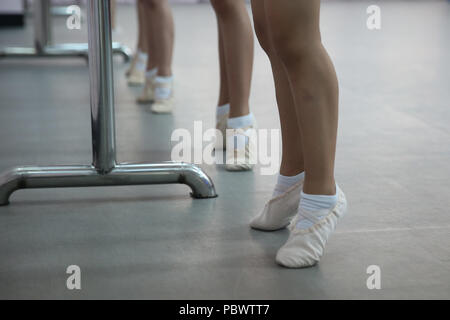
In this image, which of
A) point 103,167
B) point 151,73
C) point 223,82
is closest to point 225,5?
point 223,82

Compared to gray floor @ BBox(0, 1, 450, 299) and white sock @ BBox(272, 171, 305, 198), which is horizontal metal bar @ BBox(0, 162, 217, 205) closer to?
gray floor @ BBox(0, 1, 450, 299)

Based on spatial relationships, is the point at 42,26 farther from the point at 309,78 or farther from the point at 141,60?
the point at 309,78

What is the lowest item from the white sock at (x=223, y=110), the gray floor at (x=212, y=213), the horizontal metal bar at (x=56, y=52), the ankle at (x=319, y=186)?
the gray floor at (x=212, y=213)

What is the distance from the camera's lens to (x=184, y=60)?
3.62 m

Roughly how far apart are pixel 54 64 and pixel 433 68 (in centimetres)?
186

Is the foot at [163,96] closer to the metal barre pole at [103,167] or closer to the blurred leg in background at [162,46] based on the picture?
the blurred leg in background at [162,46]

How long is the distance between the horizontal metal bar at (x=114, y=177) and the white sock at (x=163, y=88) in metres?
0.92

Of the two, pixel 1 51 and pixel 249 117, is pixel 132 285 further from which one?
pixel 1 51

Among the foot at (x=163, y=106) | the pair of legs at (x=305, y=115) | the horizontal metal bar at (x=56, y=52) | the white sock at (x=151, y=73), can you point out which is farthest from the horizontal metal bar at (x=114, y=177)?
the horizontal metal bar at (x=56, y=52)

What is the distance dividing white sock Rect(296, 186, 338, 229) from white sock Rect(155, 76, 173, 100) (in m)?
1.37

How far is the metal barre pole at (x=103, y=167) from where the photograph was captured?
1.56 meters

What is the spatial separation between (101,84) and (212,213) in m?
0.39
